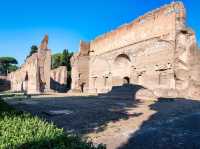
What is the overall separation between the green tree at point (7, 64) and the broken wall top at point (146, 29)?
2229 inches

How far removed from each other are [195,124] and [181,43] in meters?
14.4

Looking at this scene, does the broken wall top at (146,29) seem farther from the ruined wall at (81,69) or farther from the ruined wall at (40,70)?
the ruined wall at (40,70)

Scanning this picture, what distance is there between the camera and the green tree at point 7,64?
81.7 metres

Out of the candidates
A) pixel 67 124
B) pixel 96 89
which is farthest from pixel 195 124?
pixel 96 89

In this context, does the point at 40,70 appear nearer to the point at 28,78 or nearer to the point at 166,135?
the point at 28,78

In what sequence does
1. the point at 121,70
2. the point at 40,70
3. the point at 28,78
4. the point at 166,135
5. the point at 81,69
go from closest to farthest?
the point at 166,135, the point at 121,70, the point at 40,70, the point at 81,69, the point at 28,78

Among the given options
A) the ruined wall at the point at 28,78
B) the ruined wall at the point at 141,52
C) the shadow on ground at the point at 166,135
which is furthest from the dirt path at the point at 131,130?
the ruined wall at the point at 28,78

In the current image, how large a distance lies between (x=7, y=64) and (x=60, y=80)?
47.9 m

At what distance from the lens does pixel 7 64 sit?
8356 cm

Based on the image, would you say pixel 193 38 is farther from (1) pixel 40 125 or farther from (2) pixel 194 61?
(1) pixel 40 125

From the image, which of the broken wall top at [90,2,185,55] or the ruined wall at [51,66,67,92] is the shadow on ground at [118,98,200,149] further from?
the ruined wall at [51,66,67,92]

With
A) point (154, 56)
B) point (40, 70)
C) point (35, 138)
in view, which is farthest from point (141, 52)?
point (35, 138)

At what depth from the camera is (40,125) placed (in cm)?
432

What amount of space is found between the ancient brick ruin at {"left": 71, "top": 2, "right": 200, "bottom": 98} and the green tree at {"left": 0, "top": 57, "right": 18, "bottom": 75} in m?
56.6
